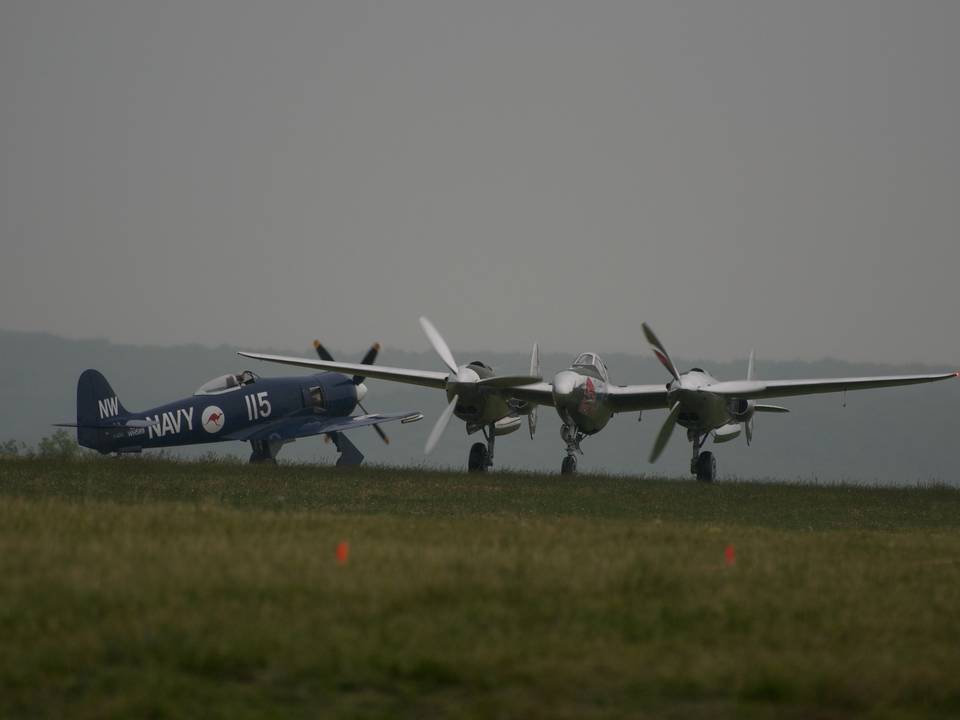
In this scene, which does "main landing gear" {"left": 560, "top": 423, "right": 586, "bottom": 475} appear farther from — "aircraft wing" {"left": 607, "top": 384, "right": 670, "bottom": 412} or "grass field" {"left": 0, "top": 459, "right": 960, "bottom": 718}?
"grass field" {"left": 0, "top": 459, "right": 960, "bottom": 718}

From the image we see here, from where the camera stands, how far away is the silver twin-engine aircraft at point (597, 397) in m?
33.9

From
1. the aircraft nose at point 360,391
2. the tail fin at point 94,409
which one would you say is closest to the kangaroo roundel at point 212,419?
the tail fin at point 94,409

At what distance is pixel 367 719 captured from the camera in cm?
700

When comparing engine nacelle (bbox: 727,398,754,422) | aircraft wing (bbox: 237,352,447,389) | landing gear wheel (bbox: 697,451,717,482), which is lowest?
landing gear wheel (bbox: 697,451,717,482)

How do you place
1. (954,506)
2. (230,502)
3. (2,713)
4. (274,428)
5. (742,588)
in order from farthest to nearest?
1. (274,428)
2. (954,506)
3. (230,502)
4. (742,588)
5. (2,713)

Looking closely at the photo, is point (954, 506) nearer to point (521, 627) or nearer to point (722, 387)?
point (722, 387)

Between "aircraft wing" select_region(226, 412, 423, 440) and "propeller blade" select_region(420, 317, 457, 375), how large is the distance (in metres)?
4.70

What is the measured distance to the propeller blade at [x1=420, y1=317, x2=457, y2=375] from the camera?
35.7 m

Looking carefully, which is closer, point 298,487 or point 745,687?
point 745,687

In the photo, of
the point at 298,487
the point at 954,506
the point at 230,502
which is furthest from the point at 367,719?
the point at 954,506

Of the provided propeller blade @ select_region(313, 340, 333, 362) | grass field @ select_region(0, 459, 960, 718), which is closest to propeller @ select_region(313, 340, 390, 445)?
propeller blade @ select_region(313, 340, 333, 362)

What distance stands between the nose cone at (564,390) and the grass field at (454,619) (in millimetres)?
16805

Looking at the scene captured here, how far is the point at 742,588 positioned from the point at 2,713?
6463mm

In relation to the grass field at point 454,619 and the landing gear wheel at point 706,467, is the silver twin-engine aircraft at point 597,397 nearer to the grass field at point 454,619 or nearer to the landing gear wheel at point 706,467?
the landing gear wheel at point 706,467
